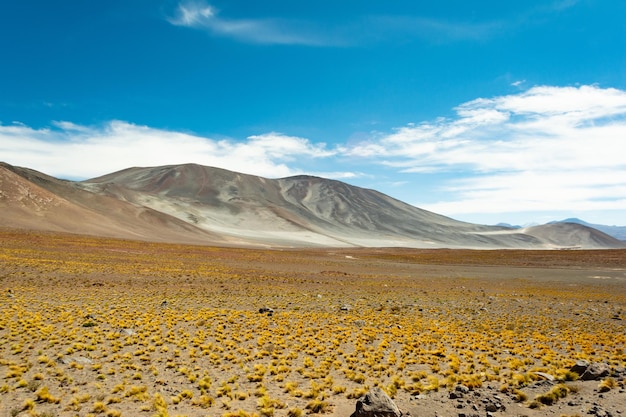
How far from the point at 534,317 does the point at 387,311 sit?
26.8 feet

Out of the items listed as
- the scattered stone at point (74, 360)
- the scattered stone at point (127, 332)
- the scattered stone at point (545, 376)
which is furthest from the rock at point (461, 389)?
the scattered stone at point (127, 332)

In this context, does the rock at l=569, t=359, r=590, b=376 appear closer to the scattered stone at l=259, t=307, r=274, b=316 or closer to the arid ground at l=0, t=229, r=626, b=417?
the arid ground at l=0, t=229, r=626, b=417

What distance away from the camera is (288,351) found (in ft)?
46.9

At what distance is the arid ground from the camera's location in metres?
9.38

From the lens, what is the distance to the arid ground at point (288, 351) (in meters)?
9.38

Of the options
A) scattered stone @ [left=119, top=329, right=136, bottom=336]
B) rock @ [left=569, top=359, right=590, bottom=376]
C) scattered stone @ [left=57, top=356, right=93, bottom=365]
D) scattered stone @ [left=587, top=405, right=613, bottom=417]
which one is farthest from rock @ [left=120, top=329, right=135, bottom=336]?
rock @ [left=569, top=359, right=590, bottom=376]

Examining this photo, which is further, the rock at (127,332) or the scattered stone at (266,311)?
the scattered stone at (266,311)

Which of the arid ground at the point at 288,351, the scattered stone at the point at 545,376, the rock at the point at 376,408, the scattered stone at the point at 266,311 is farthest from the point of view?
the scattered stone at the point at 266,311

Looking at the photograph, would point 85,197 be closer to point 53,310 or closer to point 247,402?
point 53,310

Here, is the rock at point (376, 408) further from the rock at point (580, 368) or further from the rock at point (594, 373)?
the rock at point (580, 368)

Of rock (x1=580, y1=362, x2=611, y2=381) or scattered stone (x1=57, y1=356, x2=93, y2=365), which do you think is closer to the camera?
rock (x1=580, y1=362, x2=611, y2=381)

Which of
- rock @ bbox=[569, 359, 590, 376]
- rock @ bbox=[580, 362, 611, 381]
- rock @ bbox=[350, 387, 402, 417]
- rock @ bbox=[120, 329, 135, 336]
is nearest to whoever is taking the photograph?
rock @ bbox=[350, 387, 402, 417]

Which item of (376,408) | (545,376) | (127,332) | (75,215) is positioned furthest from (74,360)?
(75,215)

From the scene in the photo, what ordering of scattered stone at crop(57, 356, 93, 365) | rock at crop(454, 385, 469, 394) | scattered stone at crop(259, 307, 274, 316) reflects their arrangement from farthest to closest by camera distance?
scattered stone at crop(259, 307, 274, 316) < scattered stone at crop(57, 356, 93, 365) < rock at crop(454, 385, 469, 394)
